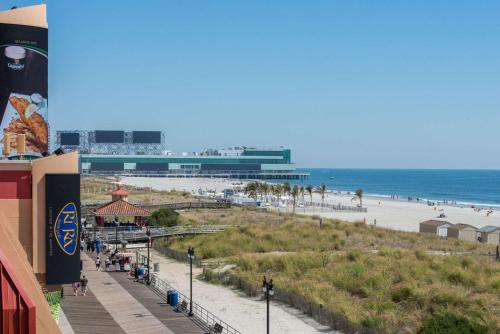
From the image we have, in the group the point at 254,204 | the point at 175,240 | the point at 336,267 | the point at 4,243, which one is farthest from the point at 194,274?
the point at 254,204

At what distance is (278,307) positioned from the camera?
31453 mm

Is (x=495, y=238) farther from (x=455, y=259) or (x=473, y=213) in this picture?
(x=473, y=213)

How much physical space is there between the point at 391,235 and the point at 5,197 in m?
44.8

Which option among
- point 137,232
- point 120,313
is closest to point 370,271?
point 120,313

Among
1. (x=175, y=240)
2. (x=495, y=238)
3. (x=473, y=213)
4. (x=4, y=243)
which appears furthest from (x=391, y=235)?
(x=473, y=213)

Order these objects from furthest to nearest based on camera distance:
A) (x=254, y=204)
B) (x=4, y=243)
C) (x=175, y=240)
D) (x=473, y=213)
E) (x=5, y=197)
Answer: (x=473, y=213) < (x=254, y=204) < (x=175, y=240) < (x=5, y=197) < (x=4, y=243)

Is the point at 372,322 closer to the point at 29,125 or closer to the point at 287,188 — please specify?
the point at 29,125

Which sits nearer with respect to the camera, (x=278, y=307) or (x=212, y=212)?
(x=278, y=307)

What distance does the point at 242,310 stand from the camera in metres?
30.9

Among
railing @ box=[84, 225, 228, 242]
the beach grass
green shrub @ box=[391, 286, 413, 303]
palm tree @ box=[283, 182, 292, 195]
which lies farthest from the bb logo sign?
palm tree @ box=[283, 182, 292, 195]

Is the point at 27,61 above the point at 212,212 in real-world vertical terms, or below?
above

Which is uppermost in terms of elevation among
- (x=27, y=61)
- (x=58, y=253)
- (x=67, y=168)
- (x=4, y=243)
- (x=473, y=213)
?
(x=27, y=61)

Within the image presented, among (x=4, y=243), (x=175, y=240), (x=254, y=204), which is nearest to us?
(x=4, y=243)

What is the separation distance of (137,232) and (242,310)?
80.0 feet
